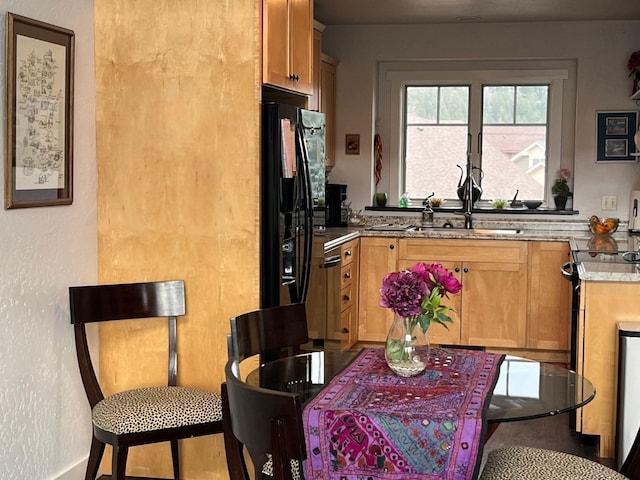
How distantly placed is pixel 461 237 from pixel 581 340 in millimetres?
2040

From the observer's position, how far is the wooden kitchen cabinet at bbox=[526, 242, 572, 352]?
577cm

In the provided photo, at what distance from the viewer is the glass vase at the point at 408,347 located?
246 cm

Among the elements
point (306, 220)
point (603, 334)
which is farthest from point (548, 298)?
point (306, 220)

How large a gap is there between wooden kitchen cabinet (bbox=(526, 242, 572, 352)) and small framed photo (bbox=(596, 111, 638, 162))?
3.08 ft

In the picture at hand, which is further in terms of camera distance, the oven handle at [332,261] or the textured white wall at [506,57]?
the textured white wall at [506,57]

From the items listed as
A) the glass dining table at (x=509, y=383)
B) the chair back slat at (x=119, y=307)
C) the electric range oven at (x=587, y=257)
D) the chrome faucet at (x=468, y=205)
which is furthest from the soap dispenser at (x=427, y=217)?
the glass dining table at (x=509, y=383)

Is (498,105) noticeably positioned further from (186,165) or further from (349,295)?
(186,165)

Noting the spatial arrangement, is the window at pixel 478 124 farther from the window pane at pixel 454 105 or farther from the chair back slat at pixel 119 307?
the chair back slat at pixel 119 307

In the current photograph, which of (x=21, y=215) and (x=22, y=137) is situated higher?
(x=22, y=137)

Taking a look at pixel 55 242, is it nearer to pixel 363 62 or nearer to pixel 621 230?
pixel 363 62

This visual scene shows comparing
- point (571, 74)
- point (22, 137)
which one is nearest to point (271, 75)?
point (22, 137)

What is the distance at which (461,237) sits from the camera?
5891 mm

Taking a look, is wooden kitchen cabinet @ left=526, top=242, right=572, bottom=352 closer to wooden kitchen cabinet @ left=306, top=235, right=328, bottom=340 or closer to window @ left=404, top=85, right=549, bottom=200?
window @ left=404, top=85, right=549, bottom=200

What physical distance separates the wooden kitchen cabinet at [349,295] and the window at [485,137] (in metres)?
1.13
